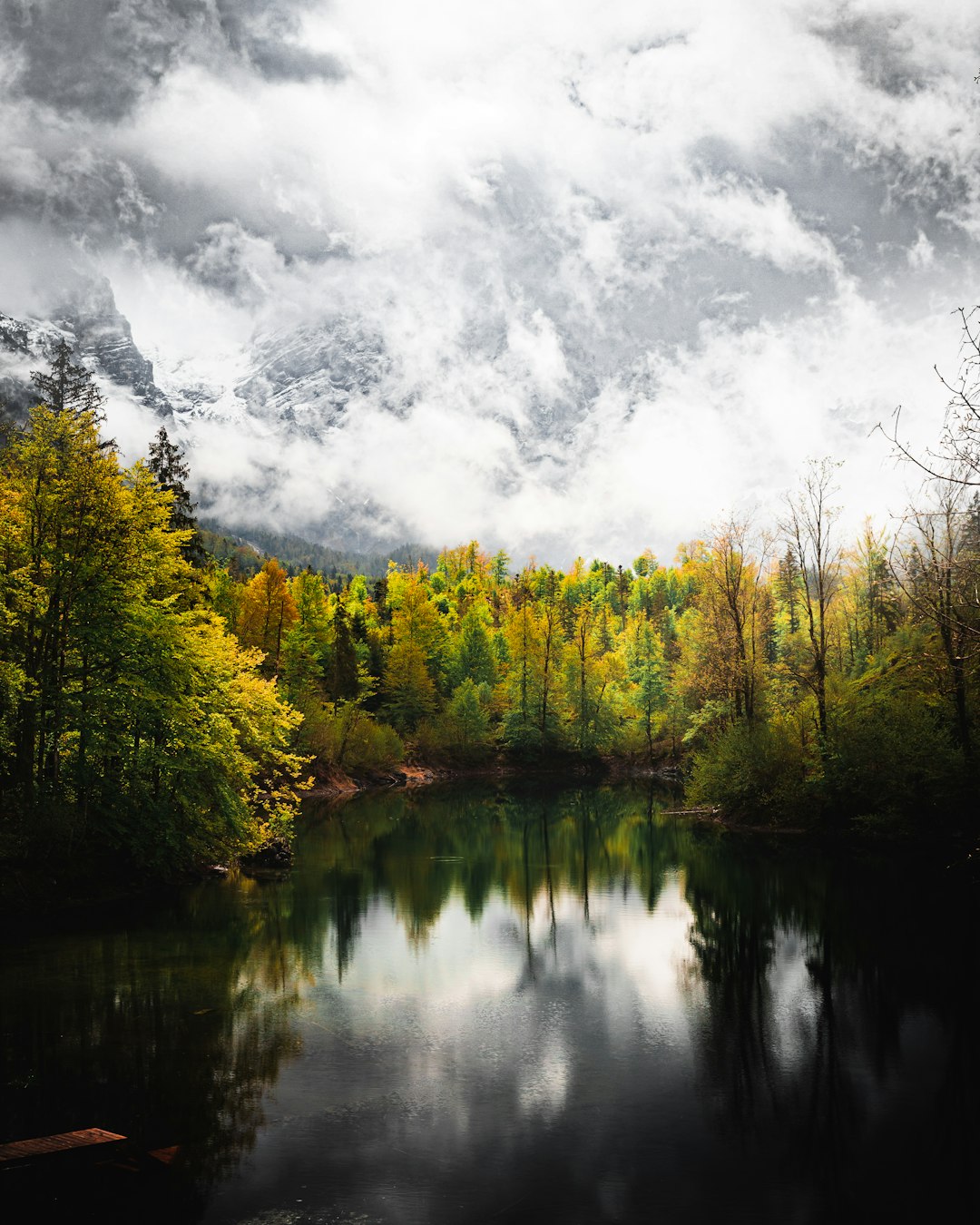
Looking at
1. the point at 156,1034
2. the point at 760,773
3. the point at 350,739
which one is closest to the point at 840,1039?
the point at 156,1034

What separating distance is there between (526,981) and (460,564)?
150 meters

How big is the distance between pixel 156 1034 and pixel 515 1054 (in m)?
6.39

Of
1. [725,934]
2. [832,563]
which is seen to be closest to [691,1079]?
[725,934]

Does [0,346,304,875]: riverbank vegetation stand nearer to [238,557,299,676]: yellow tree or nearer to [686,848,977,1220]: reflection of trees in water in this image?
[686,848,977,1220]: reflection of trees in water

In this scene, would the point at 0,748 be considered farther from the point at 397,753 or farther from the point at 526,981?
the point at 397,753

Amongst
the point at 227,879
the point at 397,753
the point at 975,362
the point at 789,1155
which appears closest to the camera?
the point at 975,362

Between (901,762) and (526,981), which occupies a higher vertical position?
(901,762)

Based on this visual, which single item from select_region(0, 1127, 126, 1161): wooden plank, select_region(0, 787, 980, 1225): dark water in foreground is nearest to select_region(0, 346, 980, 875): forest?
select_region(0, 787, 980, 1225): dark water in foreground

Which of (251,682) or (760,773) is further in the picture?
(760,773)

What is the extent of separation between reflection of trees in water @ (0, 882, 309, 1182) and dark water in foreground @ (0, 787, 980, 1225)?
6 centimetres

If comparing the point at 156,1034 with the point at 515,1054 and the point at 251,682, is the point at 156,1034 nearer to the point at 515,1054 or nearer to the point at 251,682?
the point at 515,1054

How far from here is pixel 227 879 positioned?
97.2 feet

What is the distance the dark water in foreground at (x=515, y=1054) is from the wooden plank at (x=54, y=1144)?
1.09 feet

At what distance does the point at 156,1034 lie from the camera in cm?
1490
